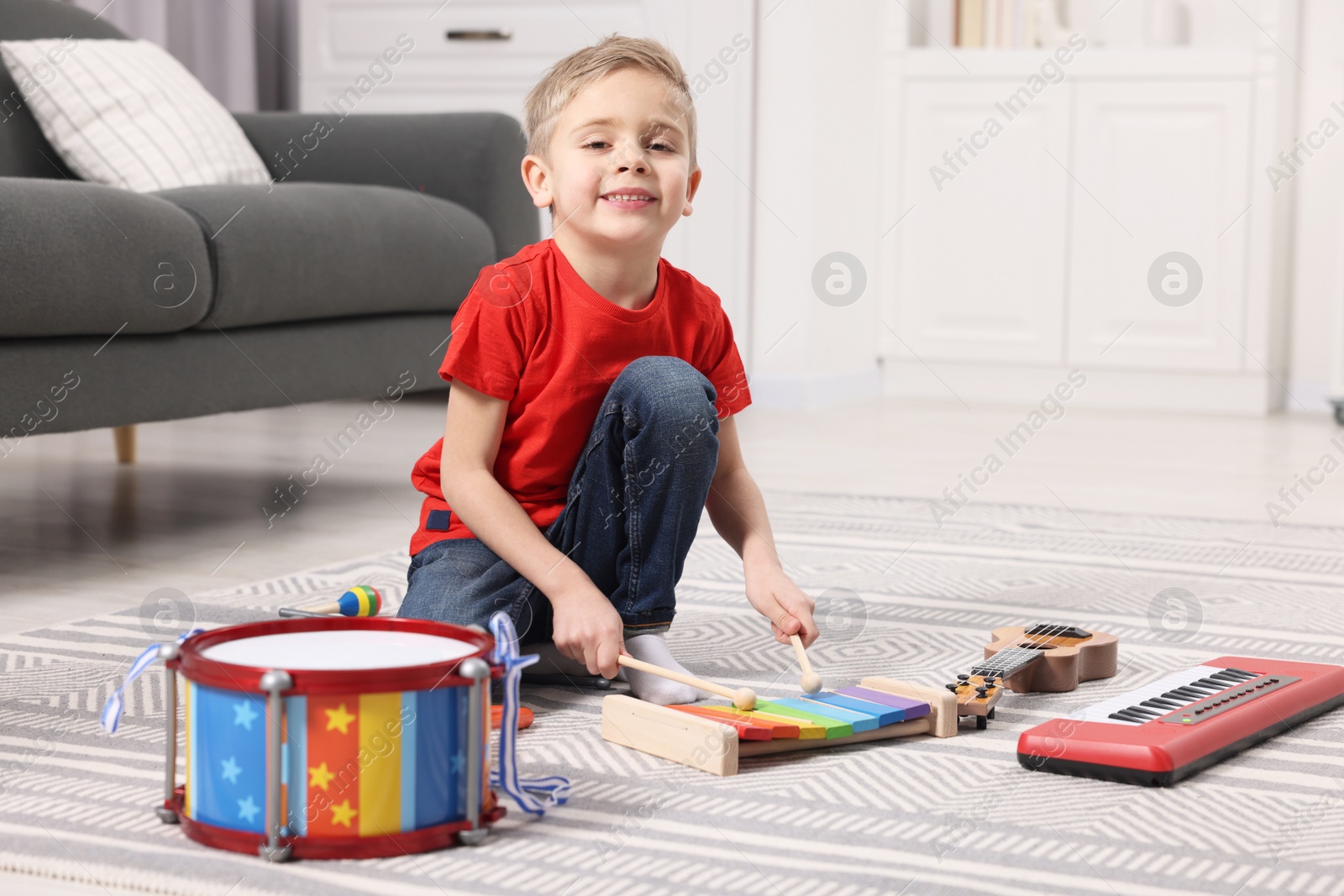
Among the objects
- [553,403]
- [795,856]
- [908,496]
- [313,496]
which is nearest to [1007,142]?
[908,496]

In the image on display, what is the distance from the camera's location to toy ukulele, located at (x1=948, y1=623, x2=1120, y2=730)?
38.8 inches

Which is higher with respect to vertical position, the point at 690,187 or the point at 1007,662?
the point at 690,187

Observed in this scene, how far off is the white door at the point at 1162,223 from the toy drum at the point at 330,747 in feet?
8.94

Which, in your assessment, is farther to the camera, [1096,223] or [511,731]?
[1096,223]

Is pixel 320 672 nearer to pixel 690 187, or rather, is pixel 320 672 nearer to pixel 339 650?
pixel 339 650

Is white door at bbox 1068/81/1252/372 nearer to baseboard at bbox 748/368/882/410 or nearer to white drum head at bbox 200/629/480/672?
baseboard at bbox 748/368/882/410

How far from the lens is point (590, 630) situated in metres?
0.94

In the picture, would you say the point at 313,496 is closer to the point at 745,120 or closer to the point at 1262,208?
the point at 745,120

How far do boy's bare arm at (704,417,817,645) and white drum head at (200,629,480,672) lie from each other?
1.05ft

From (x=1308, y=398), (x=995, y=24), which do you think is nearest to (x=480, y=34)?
(x=995, y=24)

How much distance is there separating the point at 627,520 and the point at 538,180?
0.89ft

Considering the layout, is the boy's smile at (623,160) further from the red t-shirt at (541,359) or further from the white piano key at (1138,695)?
the white piano key at (1138,695)

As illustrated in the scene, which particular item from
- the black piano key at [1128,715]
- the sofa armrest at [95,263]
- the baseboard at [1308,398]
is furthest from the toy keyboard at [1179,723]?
the baseboard at [1308,398]

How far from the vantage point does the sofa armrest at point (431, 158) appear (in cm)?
212
